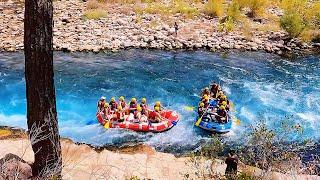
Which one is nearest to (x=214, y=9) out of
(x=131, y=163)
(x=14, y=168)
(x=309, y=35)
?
(x=309, y=35)

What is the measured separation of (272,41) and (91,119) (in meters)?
11.0

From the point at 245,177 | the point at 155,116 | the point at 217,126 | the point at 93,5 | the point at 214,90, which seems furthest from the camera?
the point at 93,5

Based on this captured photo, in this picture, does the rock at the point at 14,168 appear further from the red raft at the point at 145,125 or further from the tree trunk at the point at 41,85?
the red raft at the point at 145,125

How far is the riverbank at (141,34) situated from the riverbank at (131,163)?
31.0 feet

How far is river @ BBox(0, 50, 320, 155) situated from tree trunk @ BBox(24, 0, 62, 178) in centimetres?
608

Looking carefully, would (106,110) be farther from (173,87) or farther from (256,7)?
(256,7)

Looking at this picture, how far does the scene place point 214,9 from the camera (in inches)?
990

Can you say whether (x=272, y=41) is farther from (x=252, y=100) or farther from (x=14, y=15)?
(x=14, y=15)

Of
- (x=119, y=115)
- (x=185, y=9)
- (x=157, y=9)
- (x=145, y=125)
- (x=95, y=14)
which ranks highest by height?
(x=185, y=9)

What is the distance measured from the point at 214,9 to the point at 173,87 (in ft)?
27.6

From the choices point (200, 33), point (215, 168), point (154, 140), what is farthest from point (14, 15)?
point (215, 168)

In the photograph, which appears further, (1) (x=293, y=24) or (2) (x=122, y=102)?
(1) (x=293, y=24)

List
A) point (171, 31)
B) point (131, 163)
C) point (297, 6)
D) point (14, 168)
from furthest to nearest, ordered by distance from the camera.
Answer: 1. point (297, 6)
2. point (171, 31)
3. point (131, 163)
4. point (14, 168)

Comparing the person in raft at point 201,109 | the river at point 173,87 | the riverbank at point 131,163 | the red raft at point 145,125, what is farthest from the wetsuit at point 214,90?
the riverbank at point 131,163
